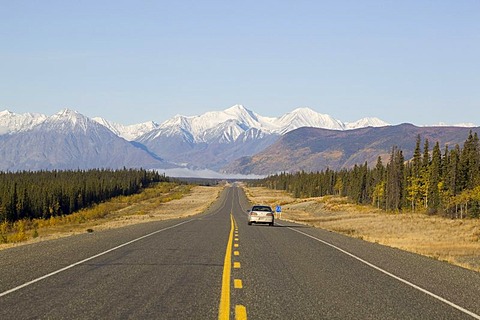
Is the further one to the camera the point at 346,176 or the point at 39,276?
the point at 346,176

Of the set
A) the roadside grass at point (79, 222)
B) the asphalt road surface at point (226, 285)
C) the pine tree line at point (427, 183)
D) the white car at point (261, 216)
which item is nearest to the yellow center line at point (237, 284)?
the asphalt road surface at point (226, 285)

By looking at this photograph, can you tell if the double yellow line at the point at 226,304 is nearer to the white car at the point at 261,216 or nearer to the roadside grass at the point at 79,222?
the roadside grass at the point at 79,222

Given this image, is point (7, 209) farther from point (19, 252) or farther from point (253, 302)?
point (253, 302)

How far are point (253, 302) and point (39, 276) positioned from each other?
5992 mm

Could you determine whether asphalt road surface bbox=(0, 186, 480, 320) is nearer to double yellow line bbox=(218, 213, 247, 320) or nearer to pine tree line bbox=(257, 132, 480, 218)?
double yellow line bbox=(218, 213, 247, 320)

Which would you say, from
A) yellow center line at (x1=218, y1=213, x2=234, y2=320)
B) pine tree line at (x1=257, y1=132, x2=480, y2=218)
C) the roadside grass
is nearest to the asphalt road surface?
yellow center line at (x1=218, y1=213, x2=234, y2=320)

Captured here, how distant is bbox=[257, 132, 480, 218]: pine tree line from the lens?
89.4m

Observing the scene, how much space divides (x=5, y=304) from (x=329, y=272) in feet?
28.5

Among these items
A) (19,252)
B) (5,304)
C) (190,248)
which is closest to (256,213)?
(190,248)

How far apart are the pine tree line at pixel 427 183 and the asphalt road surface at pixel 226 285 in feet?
223

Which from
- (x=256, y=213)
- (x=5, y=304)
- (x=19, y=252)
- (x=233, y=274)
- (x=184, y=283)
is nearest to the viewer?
(x=5, y=304)

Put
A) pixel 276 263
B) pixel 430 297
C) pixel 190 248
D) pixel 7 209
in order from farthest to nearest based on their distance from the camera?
pixel 7 209 < pixel 190 248 < pixel 276 263 < pixel 430 297

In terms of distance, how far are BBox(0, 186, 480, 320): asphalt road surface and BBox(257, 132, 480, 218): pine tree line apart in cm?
6808

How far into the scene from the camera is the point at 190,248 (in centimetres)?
2270
